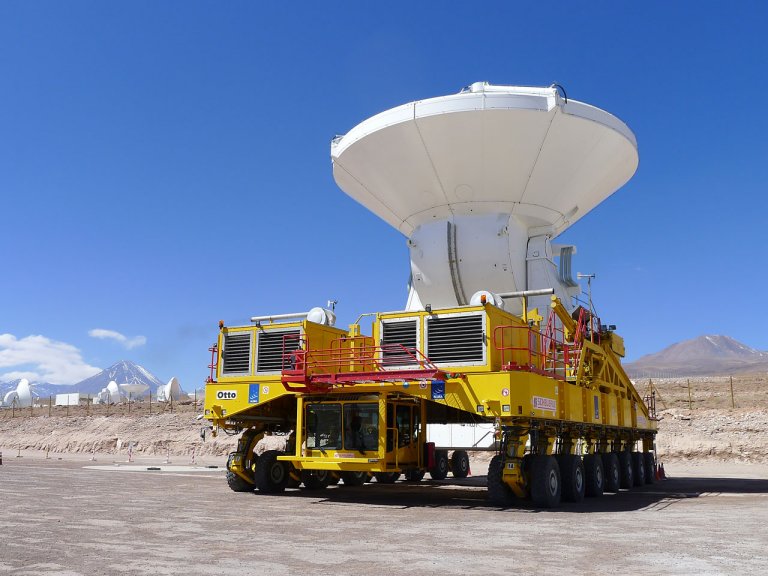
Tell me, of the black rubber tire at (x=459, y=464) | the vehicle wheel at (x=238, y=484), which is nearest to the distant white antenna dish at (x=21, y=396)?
the black rubber tire at (x=459, y=464)

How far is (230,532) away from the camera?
9.98 meters

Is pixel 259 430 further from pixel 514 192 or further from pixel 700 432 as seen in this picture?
pixel 700 432

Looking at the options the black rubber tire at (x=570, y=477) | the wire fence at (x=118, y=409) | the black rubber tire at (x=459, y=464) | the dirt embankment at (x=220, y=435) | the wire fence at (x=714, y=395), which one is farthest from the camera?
the wire fence at (x=118, y=409)

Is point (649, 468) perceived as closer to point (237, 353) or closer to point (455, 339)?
point (455, 339)

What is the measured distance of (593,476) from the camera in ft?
56.9

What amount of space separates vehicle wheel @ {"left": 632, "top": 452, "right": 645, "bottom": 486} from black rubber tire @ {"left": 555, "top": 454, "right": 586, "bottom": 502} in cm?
742

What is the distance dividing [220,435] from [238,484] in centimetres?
3177

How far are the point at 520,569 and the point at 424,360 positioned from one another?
7.62 metres

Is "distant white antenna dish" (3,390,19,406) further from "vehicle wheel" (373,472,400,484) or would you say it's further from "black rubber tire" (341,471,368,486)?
"black rubber tire" (341,471,368,486)

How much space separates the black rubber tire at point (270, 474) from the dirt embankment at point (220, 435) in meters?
16.7

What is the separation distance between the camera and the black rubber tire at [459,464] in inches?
982

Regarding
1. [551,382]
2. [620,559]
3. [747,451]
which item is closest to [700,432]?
[747,451]

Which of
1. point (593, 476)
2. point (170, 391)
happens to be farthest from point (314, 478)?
point (170, 391)

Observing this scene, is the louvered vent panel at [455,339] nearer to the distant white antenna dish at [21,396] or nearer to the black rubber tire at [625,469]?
the black rubber tire at [625,469]
